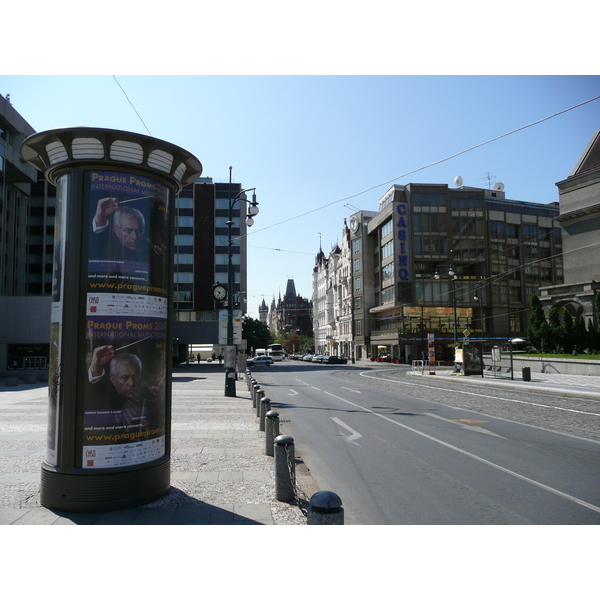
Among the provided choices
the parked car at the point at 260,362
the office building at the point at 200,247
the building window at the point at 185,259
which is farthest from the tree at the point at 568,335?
the building window at the point at 185,259

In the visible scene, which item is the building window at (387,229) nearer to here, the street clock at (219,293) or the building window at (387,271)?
the building window at (387,271)

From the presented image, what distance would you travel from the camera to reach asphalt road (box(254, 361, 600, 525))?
5586 millimetres

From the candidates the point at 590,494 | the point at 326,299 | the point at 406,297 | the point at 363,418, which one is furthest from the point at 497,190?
the point at 590,494

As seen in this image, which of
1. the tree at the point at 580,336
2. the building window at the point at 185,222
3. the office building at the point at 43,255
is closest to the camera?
the tree at the point at 580,336

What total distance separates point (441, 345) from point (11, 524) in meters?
63.3

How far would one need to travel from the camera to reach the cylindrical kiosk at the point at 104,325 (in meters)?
5.46

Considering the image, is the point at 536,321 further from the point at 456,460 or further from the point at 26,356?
the point at 26,356

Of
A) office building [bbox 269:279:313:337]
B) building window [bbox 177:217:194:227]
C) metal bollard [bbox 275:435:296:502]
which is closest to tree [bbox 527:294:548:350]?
metal bollard [bbox 275:435:296:502]

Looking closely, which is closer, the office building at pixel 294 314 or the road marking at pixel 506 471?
the road marking at pixel 506 471

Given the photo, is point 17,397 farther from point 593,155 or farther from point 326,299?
point 326,299

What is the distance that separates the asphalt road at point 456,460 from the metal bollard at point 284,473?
0.71 m

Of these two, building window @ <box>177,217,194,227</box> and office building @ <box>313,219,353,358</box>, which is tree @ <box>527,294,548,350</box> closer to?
Answer: building window @ <box>177,217,194,227</box>

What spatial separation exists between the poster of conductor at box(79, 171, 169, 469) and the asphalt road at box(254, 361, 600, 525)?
2685 millimetres

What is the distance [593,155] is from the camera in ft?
147
